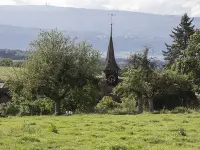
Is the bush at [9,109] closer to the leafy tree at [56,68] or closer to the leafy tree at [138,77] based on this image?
the leafy tree at [56,68]

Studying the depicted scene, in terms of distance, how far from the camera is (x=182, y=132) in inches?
729

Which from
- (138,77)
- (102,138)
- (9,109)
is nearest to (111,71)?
(138,77)

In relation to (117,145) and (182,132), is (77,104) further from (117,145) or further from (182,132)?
(117,145)

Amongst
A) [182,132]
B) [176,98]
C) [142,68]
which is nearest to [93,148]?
[182,132]

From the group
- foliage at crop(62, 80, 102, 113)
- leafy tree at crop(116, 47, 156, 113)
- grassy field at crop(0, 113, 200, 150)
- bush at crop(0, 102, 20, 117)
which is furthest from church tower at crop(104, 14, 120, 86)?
grassy field at crop(0, 113, 200, 150)

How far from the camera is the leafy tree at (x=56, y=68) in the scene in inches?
1465

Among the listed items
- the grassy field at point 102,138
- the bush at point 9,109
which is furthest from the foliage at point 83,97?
the grassy field at point 102,138

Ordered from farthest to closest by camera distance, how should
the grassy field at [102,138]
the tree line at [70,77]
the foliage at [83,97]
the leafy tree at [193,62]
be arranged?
the leafy tree at [193,62]
the foliage at [83,97]
the tree line at [70,77]
the grassy field at [102,138]

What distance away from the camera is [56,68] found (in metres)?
37.1

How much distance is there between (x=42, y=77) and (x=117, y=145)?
2336 cm

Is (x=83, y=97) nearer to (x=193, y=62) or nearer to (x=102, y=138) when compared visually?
(x=193, y=62)

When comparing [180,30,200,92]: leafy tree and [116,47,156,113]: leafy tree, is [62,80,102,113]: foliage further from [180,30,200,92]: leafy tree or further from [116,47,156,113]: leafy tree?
[180,30,200,92]: leafy tree

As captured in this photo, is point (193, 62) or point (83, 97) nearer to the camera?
point (83, 97)

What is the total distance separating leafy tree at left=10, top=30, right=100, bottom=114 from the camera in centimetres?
3722
